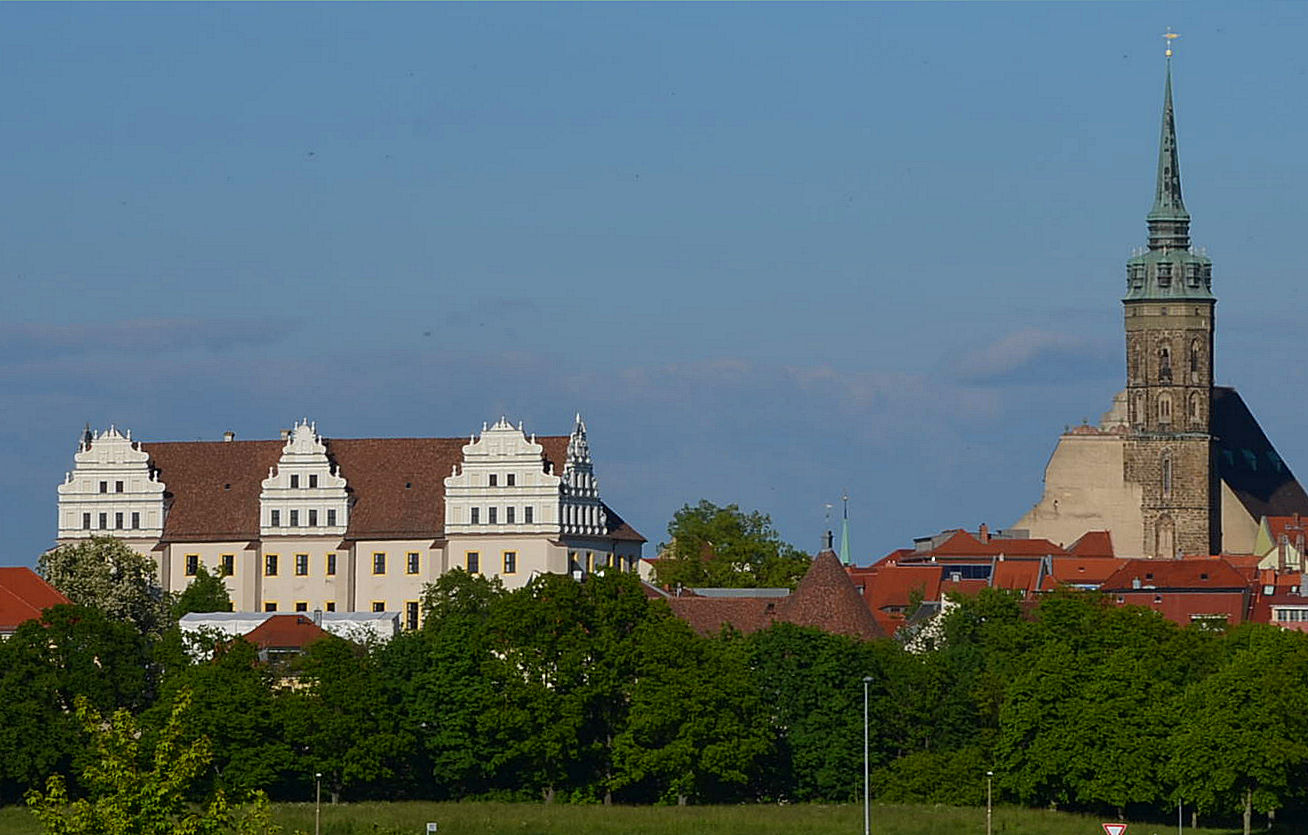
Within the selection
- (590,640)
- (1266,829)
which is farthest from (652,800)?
(1266,829)

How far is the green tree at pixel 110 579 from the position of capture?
116062 millimetres

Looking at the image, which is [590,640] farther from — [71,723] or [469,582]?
[469,582]

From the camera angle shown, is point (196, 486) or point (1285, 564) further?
point (1285, 564)

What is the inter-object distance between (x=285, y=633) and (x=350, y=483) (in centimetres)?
3001

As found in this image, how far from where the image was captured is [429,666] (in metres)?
92.5

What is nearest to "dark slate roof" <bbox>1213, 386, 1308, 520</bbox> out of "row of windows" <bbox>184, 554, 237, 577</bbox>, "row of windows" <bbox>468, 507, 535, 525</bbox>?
"row of windows" <bbox>468, 507, 535, 525</bbox>

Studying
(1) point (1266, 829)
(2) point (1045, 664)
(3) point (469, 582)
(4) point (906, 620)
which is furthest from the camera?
(4) point (906, 620)

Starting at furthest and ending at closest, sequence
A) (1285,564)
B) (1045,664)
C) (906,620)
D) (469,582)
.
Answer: (1285,564) → (906,620) → (469,582) → (1045,664)

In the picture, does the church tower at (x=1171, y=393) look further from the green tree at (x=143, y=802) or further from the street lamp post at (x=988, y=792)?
the green tree at (x=143, y=802)

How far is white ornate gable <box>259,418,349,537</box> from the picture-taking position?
13700 centimetres

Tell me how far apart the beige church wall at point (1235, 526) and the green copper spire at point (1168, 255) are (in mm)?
11457

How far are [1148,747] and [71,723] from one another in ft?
92.2

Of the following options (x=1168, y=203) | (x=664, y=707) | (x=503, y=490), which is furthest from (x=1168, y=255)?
(x=664, y=707)

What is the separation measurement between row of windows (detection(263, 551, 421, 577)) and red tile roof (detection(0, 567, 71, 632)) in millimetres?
19825
